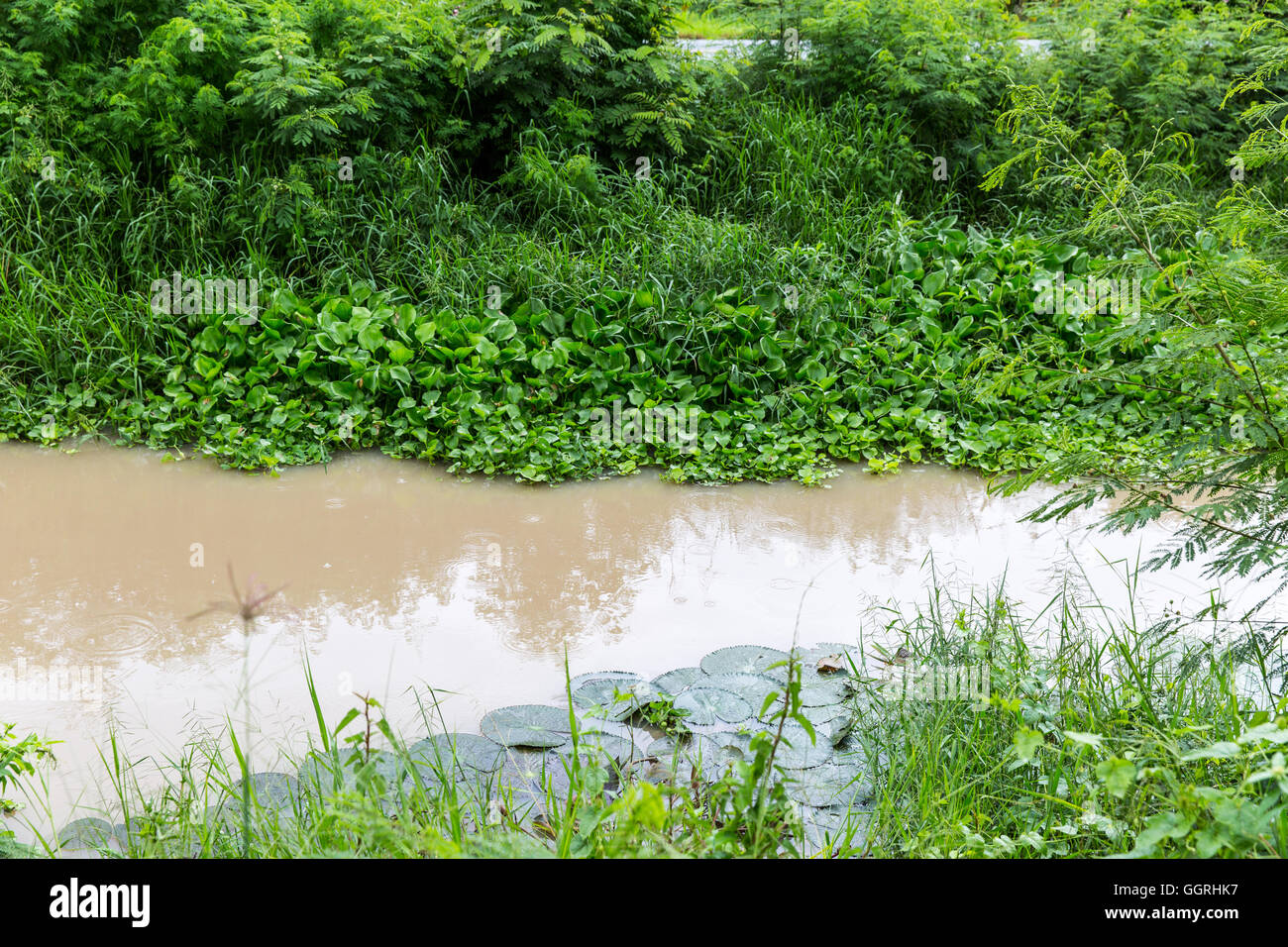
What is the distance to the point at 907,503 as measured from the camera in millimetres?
5379

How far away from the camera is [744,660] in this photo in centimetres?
380

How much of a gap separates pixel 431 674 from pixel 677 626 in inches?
38.0

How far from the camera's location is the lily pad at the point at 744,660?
3.73 m

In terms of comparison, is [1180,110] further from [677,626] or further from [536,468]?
[677,626]

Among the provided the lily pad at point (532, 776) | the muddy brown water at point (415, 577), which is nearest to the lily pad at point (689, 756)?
the lily pad at point (532, 776)

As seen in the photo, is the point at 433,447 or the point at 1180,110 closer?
the point at 433,447

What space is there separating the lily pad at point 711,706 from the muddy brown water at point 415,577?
0.31 m

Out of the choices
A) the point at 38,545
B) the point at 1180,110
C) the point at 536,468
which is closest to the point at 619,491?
the point at 536,468

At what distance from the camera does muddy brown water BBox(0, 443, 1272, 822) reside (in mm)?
3609

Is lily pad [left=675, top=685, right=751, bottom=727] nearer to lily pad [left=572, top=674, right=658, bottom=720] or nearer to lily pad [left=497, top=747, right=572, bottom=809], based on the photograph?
lily pad [left=572, top=674, right=658, bottom=720]

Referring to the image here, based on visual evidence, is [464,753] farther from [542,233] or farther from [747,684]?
[542,233]

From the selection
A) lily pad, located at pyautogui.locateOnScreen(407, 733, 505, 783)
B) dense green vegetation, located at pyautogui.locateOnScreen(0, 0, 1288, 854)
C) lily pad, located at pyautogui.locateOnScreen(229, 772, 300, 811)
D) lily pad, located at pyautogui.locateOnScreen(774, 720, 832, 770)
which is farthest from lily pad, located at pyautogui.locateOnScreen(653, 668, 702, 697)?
dense green vegetation, located at pyautogui.locateOnScreen(0, 0, 1288, 854)

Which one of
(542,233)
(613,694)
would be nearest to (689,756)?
(613,694)

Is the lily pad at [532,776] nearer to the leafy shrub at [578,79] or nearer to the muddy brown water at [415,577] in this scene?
the muddy brown water at [415,577]
